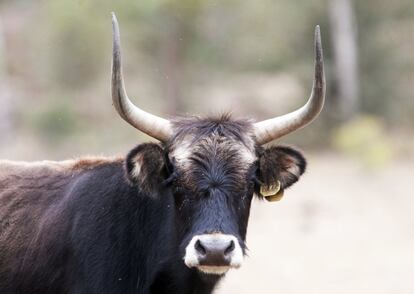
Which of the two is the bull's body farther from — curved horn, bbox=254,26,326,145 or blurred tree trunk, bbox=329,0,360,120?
blurred tree trunk, bbox=329,0,360,120

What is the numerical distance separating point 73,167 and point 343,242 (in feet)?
42.8

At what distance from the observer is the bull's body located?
9.89 metres

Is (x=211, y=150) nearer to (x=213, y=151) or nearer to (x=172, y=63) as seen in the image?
(x=213, y=151)

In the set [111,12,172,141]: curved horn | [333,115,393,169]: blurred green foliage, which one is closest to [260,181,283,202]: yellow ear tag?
[111,12,172,141]: curved horn

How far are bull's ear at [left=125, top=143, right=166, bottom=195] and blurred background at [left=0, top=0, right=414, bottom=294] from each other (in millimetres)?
15447

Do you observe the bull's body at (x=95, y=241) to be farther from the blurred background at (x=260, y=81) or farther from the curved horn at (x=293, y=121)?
the blurred background at (x=260, y=81)

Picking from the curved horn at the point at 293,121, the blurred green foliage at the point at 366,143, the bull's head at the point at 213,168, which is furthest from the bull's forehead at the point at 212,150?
the blurred green foliage at the point at 366,143

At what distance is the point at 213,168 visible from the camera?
9.23 metres

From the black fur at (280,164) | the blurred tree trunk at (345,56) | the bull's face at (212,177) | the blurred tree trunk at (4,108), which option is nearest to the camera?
the bull's face at (212,177)

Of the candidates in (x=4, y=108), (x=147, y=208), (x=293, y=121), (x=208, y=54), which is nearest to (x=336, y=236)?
(x=208, y=54)

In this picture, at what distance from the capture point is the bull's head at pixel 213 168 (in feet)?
29.1

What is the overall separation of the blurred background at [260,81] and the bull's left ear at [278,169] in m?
15.0

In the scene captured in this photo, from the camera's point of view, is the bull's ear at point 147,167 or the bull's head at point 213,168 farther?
the bull's ear at point 147,167

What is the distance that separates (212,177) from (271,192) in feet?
3.46
